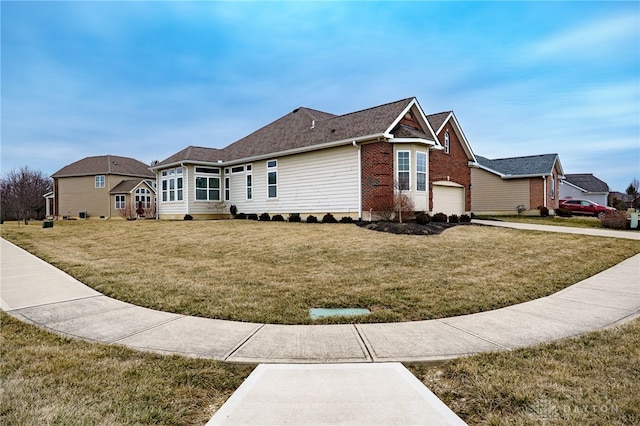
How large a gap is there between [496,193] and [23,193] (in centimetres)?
4437

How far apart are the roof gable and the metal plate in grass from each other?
29390 millimetres

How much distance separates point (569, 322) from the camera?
4562mm

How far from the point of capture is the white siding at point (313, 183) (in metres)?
16.8

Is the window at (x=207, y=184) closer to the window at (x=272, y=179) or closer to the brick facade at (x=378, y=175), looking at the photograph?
the window at (x=272, y=179)

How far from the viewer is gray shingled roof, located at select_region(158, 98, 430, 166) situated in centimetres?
1670

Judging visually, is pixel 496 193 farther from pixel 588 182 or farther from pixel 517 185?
pixel 588 182

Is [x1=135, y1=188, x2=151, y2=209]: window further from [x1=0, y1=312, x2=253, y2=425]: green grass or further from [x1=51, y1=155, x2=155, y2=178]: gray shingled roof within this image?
[x1=0, y1=312, x2=253, y2=425]: green grass

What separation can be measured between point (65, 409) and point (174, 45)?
18.1 m

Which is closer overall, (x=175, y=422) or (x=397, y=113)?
(x=175, y=422)

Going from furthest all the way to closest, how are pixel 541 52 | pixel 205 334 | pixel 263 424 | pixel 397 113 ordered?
1. pixel 397 113
2. pixel 541 52
3. pixel 205 334
4. pixel 263 424

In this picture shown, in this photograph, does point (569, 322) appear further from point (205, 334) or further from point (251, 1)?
point (251, 1)

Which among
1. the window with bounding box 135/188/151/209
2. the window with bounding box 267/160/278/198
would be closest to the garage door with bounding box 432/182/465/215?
the window with bounding box 267/160/278/198

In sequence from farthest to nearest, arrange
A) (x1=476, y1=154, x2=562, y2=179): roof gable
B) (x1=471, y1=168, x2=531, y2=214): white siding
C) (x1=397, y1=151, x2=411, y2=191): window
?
(x1=471, y1=168, x2=531, y2=214): white siding
(x1=476, y1=154, x2=562, y2=179): roof gable
(x1=397, y1=151, x2=411, y2=191): window

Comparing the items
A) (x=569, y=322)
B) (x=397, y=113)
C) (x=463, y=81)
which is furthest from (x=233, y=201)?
(x=569, y=322)
